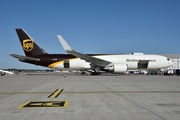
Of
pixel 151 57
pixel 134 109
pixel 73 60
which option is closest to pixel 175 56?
pixel 151 57

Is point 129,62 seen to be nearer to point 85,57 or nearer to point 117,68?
point 117,68

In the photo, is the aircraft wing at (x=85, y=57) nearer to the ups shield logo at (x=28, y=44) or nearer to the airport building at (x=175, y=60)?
the ups shield logo at (x=28, y=44)

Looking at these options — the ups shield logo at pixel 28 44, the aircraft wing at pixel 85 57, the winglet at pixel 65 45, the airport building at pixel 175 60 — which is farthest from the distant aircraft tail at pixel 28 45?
the airport building at pixel 175 60

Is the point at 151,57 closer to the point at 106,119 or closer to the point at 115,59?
the point at 115,59

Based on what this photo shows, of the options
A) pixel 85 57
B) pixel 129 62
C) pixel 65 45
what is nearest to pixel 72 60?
pixel 85 57

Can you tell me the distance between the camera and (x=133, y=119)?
5.30 m

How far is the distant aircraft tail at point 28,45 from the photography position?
124 ft

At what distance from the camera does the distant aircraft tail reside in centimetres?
3766

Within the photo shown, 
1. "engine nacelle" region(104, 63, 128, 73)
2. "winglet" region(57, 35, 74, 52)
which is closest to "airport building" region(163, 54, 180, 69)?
"engine nacelle" region(104, 63, 128, 73)

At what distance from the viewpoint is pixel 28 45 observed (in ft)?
124

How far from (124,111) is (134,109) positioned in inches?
18.2

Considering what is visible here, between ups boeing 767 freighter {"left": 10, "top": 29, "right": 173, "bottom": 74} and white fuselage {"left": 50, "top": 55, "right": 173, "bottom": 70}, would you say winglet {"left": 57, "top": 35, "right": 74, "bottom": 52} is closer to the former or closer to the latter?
ups boeing 767 freighter {"left": 10, "top": 29, "right": 173, "bottom": 74}

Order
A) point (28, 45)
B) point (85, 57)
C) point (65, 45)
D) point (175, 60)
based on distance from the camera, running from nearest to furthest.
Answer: point (65, 45) → point (85, 57) → point (28, 45) → point (175, 60)

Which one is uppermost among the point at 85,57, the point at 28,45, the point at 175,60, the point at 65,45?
the point at 28,45
